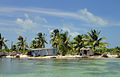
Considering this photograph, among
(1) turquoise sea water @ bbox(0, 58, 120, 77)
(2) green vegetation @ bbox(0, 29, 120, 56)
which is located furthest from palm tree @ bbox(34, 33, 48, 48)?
(1) turquoise sea water @ bbox(0, 58, 120, 77)

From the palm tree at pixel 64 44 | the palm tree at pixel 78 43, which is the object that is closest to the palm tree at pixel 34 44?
the palm tree at pixel 64 44

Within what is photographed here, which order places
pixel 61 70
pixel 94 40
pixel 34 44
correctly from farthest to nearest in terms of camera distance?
pixel 34 44 → pixel 94 40 → pixel 61 70

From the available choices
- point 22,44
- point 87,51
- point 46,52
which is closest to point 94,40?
point 87,51

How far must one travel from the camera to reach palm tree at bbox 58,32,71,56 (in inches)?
2019

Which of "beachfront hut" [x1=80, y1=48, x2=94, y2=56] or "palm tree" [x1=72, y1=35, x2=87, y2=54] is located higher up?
"palm tree" [x1=72, y1=35, x2=87, y2=54]

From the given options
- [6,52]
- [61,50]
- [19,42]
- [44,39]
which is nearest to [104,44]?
[61,50]

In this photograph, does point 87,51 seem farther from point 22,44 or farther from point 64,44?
point 22,44

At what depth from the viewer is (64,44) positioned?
51.4 meters

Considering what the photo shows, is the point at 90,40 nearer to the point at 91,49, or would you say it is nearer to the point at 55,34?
the point at 91,49

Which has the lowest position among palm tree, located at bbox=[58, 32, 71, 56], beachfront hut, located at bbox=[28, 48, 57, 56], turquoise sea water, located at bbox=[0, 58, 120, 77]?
turquoise sea water, located at bbox=[0, 58, 120, 77]

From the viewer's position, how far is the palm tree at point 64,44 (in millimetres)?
51281

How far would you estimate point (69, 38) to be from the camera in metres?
51.9

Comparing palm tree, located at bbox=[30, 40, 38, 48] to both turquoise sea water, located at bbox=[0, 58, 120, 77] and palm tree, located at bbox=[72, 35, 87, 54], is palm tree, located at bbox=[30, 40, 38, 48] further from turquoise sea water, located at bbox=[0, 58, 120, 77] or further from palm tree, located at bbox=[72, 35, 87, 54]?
turquoise sea water, located at bbox=[0, 58, 120, 77]

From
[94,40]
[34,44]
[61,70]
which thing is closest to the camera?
[61,70]
